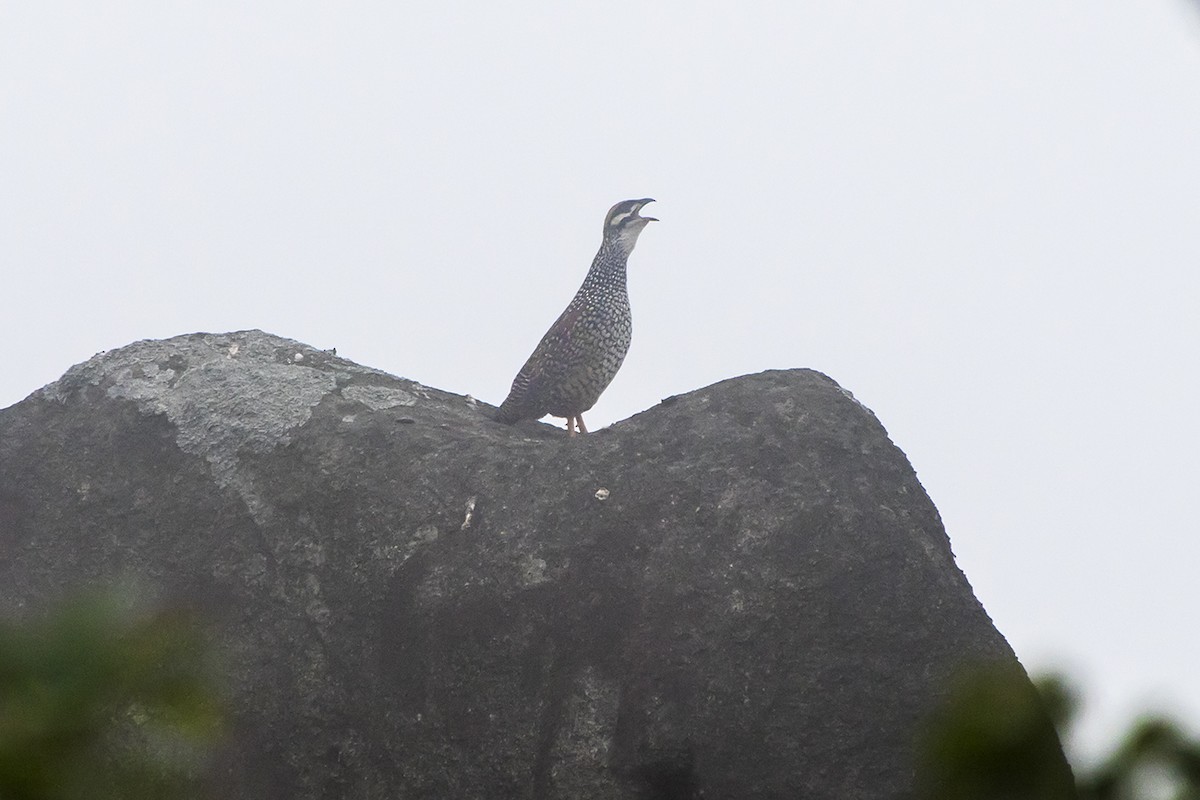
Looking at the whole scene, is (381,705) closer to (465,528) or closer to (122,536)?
(465,528)

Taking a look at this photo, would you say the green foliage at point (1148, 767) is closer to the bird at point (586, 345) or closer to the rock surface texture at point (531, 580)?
the rock surface texture at point (531, 580)

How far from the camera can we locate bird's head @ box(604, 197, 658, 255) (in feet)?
29.9

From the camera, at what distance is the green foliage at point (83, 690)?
80 cm

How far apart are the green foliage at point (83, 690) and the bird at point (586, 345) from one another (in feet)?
23.0

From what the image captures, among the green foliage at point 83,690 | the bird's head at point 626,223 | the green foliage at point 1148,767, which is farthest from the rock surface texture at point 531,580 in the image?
the green foliage at point 83,690

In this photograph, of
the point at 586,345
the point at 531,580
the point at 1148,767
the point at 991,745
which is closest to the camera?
the point at 991,745

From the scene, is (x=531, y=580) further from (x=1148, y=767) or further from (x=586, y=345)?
(x=1148, y=767)

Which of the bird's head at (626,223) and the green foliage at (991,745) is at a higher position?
the bird's head at (626,223)

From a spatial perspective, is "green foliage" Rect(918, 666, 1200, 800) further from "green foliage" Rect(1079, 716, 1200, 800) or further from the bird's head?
the bird's head

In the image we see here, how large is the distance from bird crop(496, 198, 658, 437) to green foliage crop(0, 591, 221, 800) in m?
7.01

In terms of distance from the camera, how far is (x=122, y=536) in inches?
244

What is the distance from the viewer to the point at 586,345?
28.0 feet

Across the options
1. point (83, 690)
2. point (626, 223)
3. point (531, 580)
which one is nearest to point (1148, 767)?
point (83, 690)

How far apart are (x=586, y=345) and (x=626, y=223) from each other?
3.72 feet
